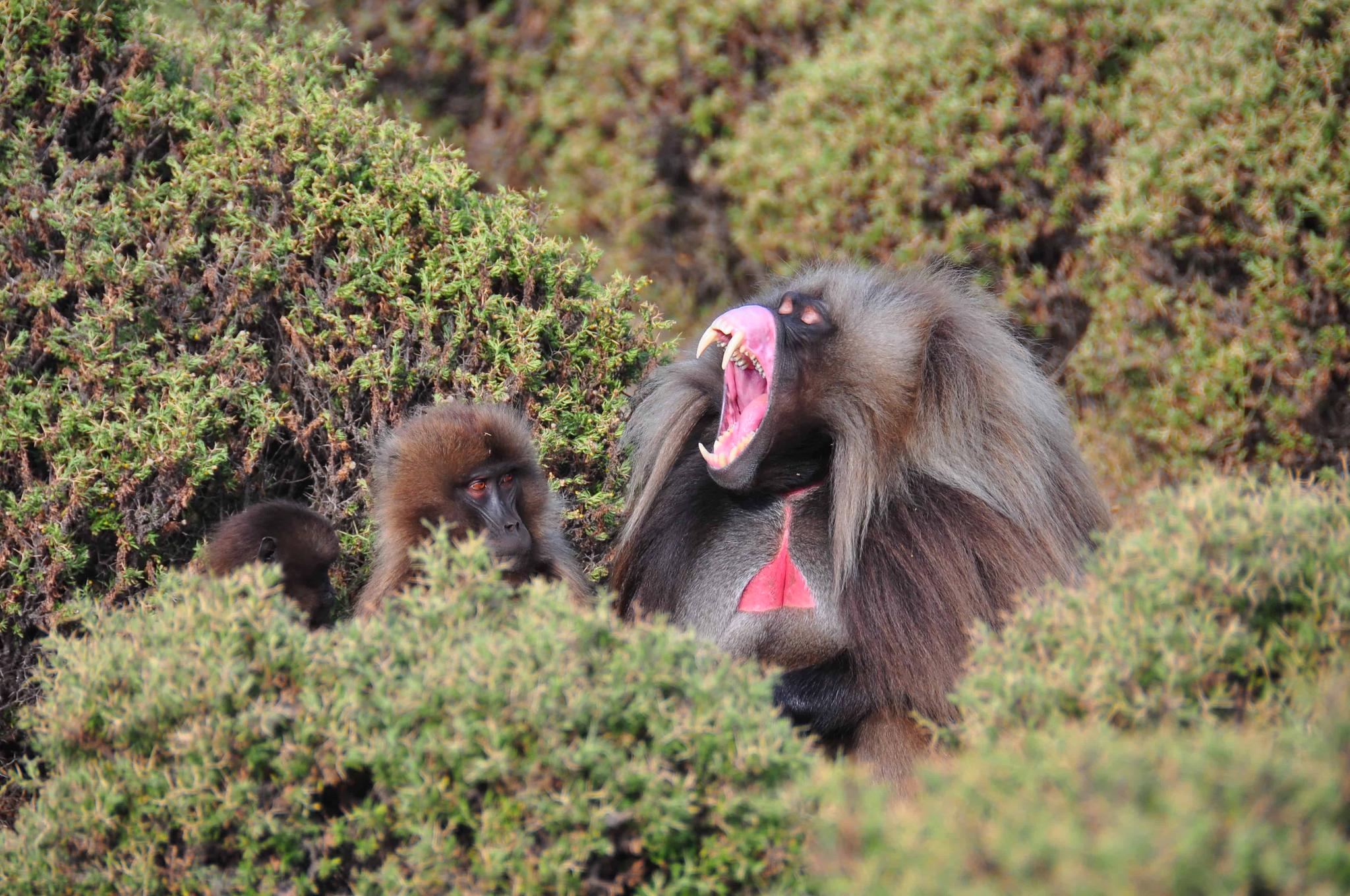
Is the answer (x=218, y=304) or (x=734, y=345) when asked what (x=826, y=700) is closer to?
(x=734, y=345)

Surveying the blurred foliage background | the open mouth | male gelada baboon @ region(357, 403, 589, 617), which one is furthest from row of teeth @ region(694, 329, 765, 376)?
male gelada baboon @ region(357, 403, 589, 617)

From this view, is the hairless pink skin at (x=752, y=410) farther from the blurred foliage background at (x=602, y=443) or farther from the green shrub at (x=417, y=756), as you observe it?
the green shrub at (x=417, y=756)

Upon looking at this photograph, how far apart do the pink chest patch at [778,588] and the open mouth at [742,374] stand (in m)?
0.30

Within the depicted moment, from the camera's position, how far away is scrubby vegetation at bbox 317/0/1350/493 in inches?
219

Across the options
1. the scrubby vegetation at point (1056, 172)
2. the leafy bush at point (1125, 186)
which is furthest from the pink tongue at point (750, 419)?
the leafy bush at point (1125, 186)

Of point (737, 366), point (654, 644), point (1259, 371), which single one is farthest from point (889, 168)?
point (654, 644)

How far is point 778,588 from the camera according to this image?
3719mm

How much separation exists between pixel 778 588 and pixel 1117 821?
2.00 m

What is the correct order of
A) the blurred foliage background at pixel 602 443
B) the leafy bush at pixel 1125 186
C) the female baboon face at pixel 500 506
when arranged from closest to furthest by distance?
the blurred foliage background at pixel 602 443, the female baboon face at pixel 500 506, the leafy bush at pixel 1125 186

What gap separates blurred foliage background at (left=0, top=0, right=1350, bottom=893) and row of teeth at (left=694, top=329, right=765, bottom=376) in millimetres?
437

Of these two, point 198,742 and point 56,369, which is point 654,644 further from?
point 56,369

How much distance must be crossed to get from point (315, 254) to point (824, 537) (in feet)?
5.58

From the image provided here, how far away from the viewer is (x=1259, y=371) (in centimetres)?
565

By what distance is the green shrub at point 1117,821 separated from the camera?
1.69 metres
